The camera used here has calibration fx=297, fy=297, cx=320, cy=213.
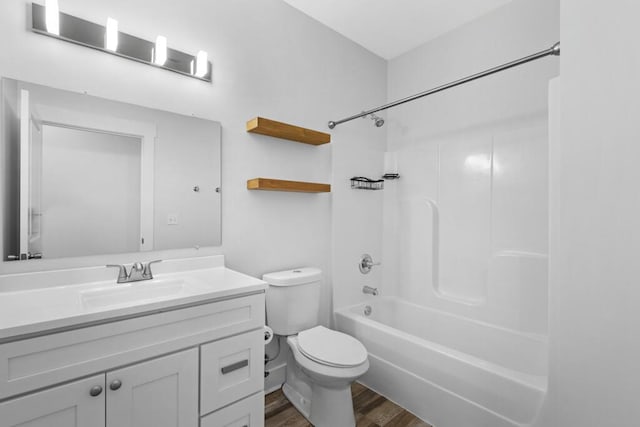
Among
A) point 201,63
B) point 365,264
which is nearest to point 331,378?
point 365,264

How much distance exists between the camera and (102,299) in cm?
128

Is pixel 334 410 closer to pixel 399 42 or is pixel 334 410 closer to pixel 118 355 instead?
pixel 118 355

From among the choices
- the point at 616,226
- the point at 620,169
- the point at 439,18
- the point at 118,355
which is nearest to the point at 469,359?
the point at 616,226

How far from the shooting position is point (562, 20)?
4.16 ft

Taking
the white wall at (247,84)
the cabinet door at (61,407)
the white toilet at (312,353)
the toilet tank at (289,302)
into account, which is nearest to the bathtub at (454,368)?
the white toilet at (312,353)

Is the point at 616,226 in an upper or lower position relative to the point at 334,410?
upper

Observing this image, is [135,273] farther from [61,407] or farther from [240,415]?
[240,415]

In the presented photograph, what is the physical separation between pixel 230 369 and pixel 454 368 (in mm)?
1193

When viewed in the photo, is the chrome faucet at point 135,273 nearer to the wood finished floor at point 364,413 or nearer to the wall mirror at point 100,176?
the wall mirror at point 100,176

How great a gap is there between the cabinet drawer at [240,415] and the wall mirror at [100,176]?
2.74 ft

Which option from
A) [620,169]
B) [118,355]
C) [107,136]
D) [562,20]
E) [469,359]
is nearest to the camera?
[118,355]

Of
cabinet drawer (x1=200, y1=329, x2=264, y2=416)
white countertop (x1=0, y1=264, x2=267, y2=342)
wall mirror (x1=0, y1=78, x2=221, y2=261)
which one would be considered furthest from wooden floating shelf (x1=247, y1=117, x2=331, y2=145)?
cabinet drawer (x1=200, y1=329, x2=264, y2=416)

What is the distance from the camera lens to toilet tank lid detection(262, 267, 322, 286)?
6.10 ft

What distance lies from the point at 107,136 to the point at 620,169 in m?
2.20
